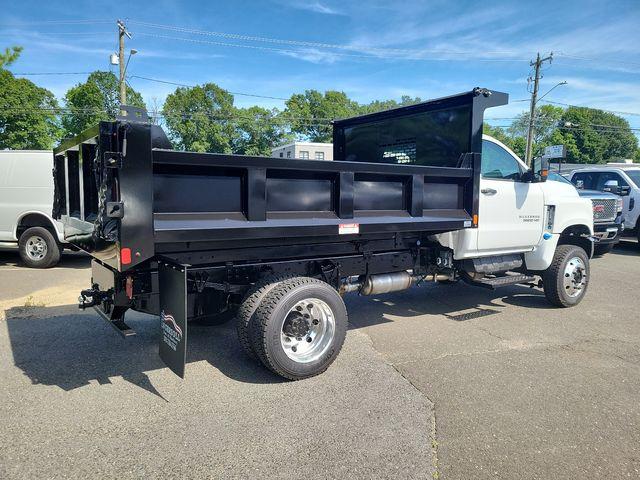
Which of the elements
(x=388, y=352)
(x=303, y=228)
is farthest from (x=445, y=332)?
(x=303, y=228)

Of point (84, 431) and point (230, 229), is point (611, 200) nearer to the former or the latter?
point (230, 229)

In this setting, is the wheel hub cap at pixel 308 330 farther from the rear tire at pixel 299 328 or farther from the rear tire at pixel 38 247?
the rear tire at pixel 38 247

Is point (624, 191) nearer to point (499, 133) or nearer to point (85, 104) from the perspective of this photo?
point (85, 104)

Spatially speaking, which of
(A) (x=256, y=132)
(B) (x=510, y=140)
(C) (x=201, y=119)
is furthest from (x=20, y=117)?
→ (B) (x=510, y=140)

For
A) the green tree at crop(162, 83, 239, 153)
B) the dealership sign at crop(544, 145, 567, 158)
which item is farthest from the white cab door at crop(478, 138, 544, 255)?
the green tree at crop(162, 83, 239, 153)

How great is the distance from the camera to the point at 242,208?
12.0 ft

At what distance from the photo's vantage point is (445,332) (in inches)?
213

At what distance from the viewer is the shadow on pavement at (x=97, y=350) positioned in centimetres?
406

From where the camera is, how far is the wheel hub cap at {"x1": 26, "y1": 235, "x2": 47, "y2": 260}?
29.4ft

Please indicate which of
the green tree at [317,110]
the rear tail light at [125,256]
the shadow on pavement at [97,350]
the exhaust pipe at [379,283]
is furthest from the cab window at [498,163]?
the green tree at [317,110]

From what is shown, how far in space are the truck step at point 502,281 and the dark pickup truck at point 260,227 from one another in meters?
0.31

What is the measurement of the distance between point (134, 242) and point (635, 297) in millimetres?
7524

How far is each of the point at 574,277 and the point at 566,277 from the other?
206 millimetres

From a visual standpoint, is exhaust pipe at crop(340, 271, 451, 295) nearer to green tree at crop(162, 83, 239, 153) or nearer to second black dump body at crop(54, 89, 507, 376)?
second black dump body at crop(54, 89, 507, 376)
